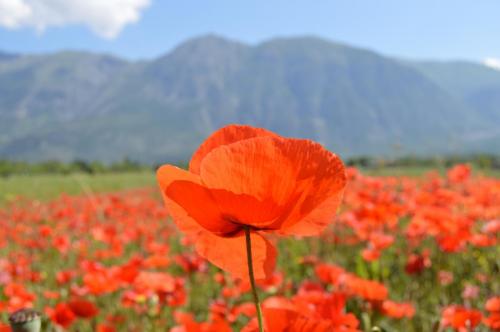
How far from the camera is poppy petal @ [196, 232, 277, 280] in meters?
0.74

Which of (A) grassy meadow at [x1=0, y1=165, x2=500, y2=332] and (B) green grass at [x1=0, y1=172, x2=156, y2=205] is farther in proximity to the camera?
(B) green grass at [x1=0, y1=172, x2=156, y2=205]

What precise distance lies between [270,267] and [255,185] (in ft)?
0.54

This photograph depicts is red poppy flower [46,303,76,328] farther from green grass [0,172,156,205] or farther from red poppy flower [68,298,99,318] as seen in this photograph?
green grass [0,172,156,205]

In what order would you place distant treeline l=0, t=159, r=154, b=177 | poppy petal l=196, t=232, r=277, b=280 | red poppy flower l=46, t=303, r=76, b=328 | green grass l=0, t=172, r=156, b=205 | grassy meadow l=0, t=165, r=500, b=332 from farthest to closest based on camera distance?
distant treeline l=0, t=159, r=154, b=177
green grass l=0, t=172, r=156, b=205
red poppy flower l=46, t=303, r=76, b=328
grassy meadow l=0, t=165, r=500, b=332
poppy petal l=196, t=232, r=277, b=280

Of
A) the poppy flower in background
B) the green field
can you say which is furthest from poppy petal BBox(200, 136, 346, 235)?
the green field

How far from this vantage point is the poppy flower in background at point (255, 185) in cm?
61

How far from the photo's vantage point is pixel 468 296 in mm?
2475

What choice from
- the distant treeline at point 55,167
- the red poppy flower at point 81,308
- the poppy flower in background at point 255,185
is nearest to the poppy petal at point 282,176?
the poppy flower in background at point 255,185

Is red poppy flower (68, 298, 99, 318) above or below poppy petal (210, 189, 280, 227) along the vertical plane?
below

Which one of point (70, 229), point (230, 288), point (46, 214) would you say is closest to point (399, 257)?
point (230, 288)

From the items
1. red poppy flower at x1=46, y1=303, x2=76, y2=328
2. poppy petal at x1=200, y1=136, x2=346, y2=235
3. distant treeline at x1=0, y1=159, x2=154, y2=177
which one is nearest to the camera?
poppy petal at x1=200, y1=136, x2=346, y2=235

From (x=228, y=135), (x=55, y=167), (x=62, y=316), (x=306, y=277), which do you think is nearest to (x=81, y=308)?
(x=62, y=316)

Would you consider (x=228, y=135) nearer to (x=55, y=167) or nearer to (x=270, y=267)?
(x=270, y=267)

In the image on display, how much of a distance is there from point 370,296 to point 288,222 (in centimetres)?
96
